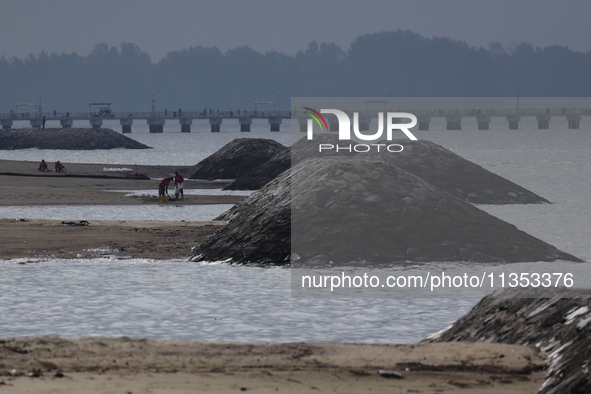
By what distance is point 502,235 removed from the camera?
23.5 metres

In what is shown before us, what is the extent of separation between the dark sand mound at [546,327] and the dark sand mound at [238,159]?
48673mm

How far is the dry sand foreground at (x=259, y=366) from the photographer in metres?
9.38

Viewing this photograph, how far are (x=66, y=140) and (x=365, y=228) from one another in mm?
125466

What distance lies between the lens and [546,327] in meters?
11.4

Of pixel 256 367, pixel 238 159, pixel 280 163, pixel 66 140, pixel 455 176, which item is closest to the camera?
pixel 256 367

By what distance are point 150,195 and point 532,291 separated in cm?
3336

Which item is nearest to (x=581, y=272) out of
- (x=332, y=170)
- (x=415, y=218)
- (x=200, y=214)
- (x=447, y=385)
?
(x=415, y=218)

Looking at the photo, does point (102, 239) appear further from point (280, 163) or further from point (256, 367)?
point (280, 163)

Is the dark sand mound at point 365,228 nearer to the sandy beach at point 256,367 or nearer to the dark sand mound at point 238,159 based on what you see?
the sandy beach at point 256,367

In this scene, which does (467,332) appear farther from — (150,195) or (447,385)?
(150,195)

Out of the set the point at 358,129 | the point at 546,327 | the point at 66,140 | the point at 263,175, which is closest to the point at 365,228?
the point at 358,129

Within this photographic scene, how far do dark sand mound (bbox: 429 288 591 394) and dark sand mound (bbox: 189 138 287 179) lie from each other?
160ft

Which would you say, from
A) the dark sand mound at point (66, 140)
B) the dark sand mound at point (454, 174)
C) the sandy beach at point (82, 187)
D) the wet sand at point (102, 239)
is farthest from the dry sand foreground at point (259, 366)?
the dark sand mound at point (66, 140)

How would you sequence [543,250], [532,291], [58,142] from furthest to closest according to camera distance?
[58,142], [543,250], [532,291]
